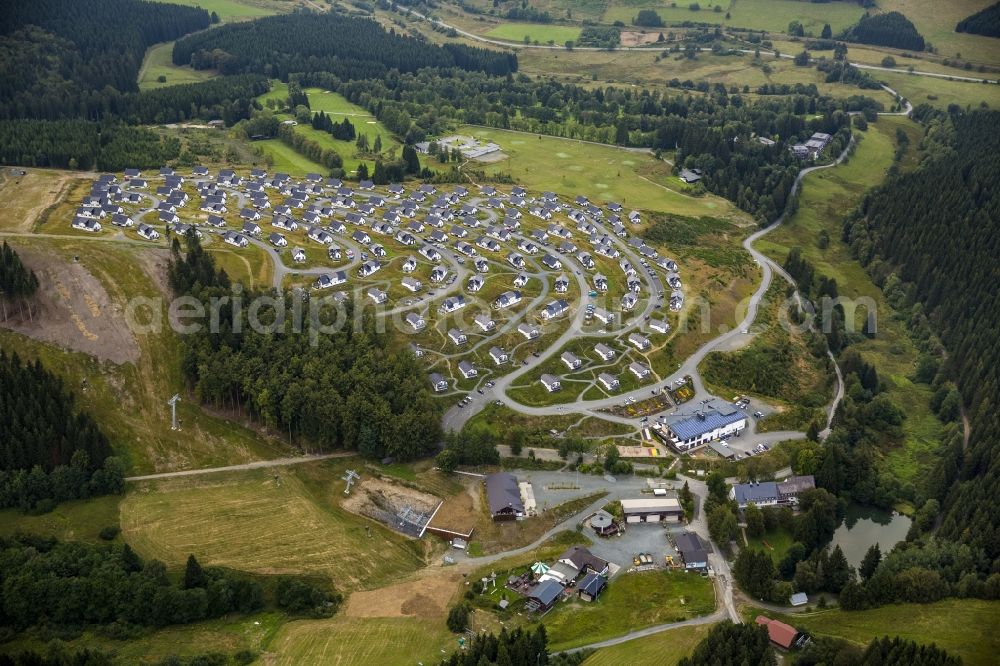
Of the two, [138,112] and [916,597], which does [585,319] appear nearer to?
[916,597]

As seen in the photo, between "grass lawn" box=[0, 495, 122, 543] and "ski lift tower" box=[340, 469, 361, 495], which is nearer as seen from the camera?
"grass lawn" box=[0, 495, 122, 543]

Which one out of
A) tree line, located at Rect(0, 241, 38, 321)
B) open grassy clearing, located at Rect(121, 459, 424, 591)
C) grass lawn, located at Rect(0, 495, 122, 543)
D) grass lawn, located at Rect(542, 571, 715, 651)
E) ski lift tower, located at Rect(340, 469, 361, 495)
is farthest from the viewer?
tree line, located at Rect(0, 241, 38, 321)

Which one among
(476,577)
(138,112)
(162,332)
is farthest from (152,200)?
(476,577)

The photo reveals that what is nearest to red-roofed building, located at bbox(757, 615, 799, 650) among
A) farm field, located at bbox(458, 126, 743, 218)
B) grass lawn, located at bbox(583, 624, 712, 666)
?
grass lawn, located at bbox(583, 624, 712, 666)

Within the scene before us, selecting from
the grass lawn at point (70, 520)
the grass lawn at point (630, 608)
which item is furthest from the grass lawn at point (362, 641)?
the grass lawn at point (70, 520)

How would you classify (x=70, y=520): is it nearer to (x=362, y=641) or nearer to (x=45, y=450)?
(x=45, y=450)

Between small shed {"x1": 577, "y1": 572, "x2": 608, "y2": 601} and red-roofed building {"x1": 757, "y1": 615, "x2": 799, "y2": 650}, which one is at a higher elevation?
red-roofed building {"x1": 757, "y1": 615, "x2": 799, "y2": 650}

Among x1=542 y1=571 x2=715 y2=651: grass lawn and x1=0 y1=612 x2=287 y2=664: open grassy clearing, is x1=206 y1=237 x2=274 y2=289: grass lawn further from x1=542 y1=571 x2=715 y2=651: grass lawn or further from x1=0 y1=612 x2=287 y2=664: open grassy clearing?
x1=542 y1=571 x2=715 y2=651: grass lawn
